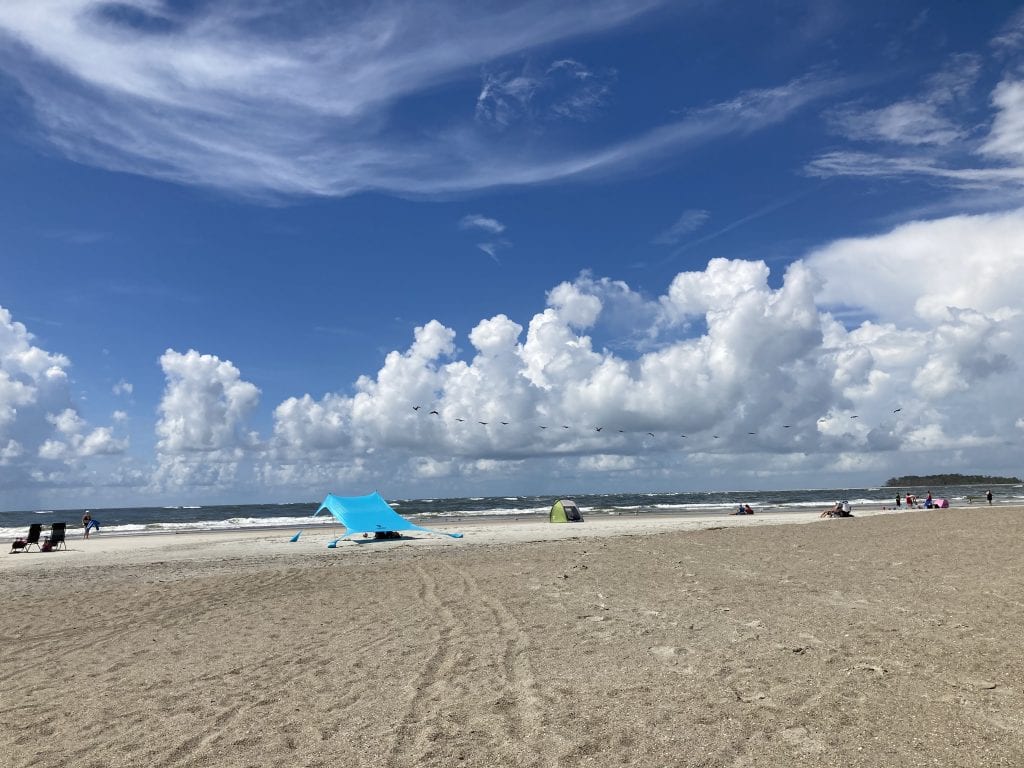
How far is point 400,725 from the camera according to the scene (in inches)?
219

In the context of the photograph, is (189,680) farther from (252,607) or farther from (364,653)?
(252,607)

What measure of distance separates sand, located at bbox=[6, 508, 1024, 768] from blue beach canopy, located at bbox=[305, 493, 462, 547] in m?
10.8

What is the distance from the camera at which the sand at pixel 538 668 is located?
16.5ft

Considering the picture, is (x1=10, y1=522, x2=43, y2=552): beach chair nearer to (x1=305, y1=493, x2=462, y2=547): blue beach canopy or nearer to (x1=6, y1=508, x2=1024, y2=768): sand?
(x1=305, y1=493, x2=462, y2=547): blue beach canopy

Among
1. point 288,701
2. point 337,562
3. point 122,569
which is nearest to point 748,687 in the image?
point 288,701

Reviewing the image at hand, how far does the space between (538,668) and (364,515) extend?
805 inches

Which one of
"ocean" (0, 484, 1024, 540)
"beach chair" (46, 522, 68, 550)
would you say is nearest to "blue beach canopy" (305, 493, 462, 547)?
"beach chair" (46, 522, 68, 550)

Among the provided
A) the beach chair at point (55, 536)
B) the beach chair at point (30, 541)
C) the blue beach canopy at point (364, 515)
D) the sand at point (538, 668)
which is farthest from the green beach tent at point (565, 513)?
the beach chair at point (30, 541)

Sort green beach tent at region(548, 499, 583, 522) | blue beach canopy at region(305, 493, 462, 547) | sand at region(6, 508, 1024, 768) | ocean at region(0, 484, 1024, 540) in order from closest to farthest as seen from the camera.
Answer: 1. sand at region(6, 508, 1024, 768)
2. blue beach canopy at region(305, 493, 462, 547)
3. green beach tent at region(548, 499, 583, 522)
4. ocean at region(0, 484, 1024, 540)

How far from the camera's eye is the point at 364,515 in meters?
26.5

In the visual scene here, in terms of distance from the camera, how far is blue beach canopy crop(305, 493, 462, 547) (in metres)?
25.5

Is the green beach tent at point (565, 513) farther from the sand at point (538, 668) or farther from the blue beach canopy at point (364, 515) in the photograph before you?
the sand at point (538, 668)

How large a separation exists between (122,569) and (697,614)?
16.4 metres

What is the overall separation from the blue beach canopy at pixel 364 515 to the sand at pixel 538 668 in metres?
10.8
